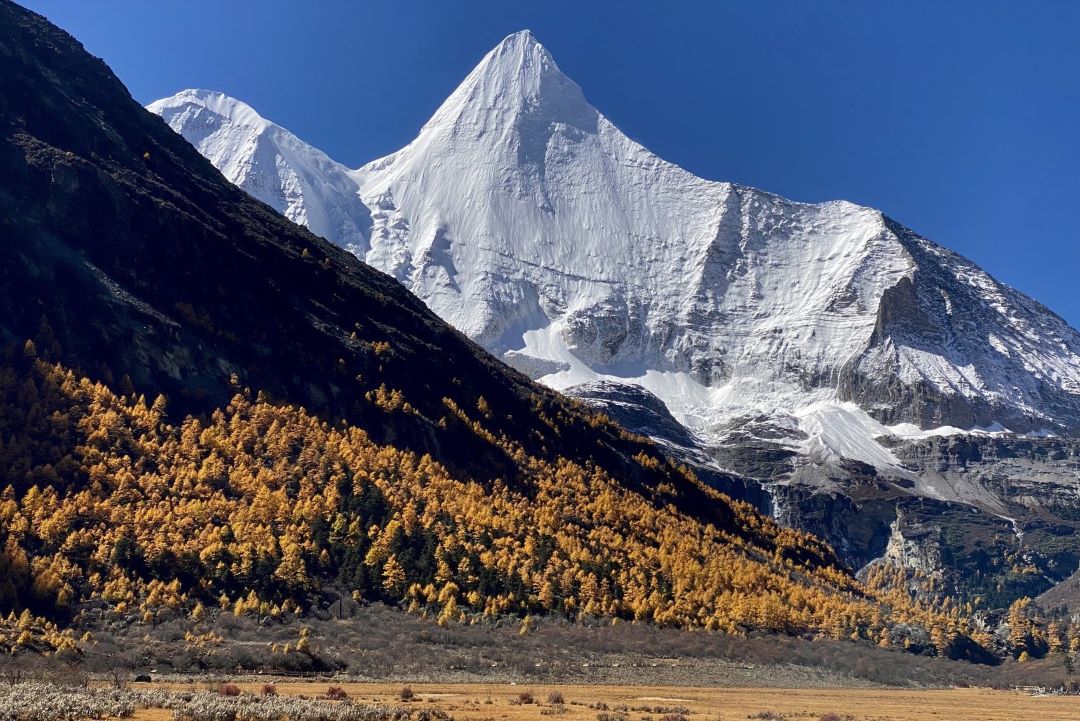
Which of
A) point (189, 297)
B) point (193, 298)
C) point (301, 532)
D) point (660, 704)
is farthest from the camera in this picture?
point (193, 298)

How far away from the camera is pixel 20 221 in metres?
117

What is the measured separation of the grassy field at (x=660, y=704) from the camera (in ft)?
162

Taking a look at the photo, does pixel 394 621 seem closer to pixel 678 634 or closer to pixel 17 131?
pixel 678 634

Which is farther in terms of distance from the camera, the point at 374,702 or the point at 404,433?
the point at 404,433

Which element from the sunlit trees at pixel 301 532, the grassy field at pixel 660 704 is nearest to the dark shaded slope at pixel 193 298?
the sunlit trees at pixel 301 532

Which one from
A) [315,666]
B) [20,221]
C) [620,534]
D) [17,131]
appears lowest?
[315,666]

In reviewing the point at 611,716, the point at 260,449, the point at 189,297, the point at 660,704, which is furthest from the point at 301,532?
the point at 611,716

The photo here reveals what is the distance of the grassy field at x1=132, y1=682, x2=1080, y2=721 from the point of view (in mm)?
49281

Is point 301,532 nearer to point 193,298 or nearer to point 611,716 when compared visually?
point 193,298

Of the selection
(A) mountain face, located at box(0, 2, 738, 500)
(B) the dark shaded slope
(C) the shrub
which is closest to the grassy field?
(C) the shrub

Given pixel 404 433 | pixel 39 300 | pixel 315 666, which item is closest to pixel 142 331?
pixel 39 300

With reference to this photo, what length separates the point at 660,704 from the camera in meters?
57.6

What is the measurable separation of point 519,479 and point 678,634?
3732cm

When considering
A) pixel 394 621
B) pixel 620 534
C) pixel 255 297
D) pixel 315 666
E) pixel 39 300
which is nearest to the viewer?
pixel 315 666
